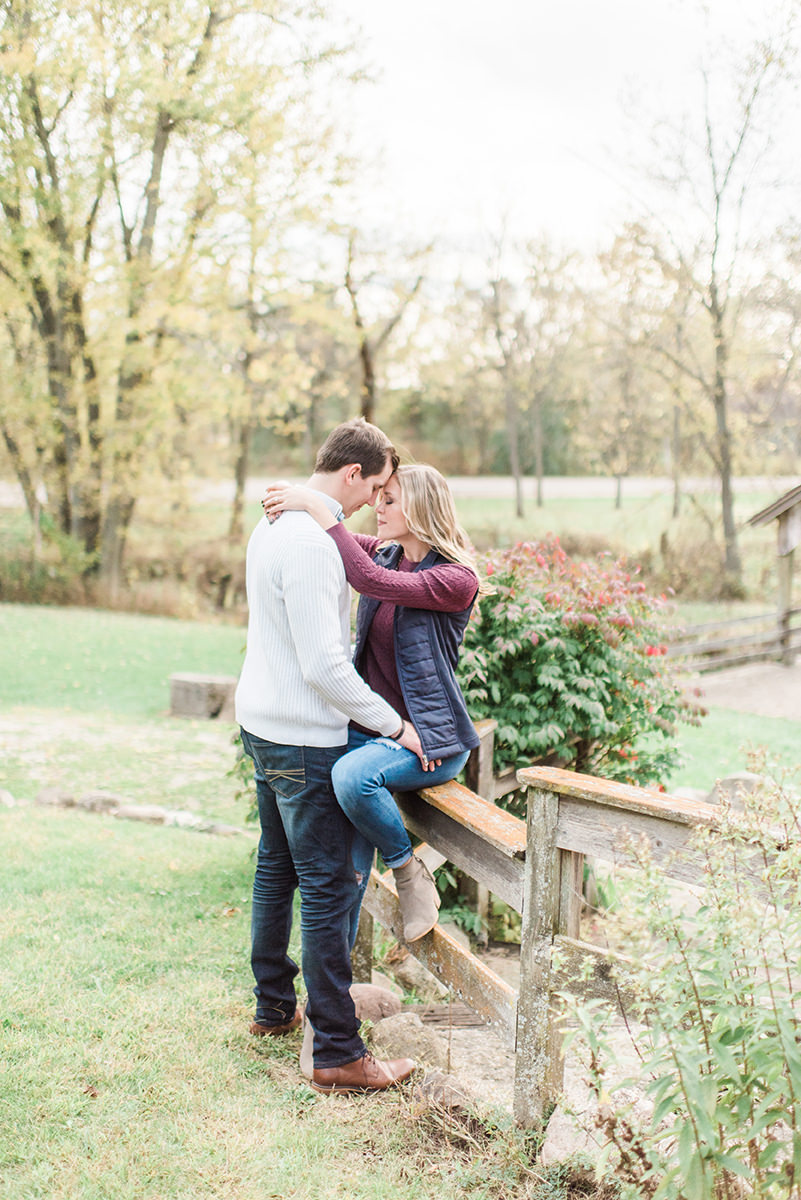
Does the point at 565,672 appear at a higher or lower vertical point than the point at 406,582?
lower

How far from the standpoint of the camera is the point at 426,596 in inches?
124

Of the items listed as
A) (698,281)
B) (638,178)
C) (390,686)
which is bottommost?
(390,686)

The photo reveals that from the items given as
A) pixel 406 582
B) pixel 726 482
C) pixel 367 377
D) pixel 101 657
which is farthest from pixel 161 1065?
pixel 367 377

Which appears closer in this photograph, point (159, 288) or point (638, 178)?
point (159, 288)

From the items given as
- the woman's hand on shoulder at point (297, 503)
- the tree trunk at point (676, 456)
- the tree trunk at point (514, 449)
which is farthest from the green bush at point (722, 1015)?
the tree trunk at point (514, 449)

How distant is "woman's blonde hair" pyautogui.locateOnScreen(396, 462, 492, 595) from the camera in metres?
3.24

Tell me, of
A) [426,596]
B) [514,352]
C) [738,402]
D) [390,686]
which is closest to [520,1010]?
[390,686]

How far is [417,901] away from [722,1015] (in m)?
1.44

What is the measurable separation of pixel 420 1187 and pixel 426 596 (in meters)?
1.69

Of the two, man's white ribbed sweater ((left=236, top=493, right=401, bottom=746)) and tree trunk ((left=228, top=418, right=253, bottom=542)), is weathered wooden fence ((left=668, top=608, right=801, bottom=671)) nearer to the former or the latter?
tree trunk ((left=228, top=418, right=253, bottom=542))

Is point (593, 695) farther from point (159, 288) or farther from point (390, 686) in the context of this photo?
point (159, 288)

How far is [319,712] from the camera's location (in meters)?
3.08

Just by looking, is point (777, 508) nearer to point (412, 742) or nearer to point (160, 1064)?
point (412, 742)

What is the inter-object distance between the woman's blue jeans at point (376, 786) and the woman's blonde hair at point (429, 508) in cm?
66
